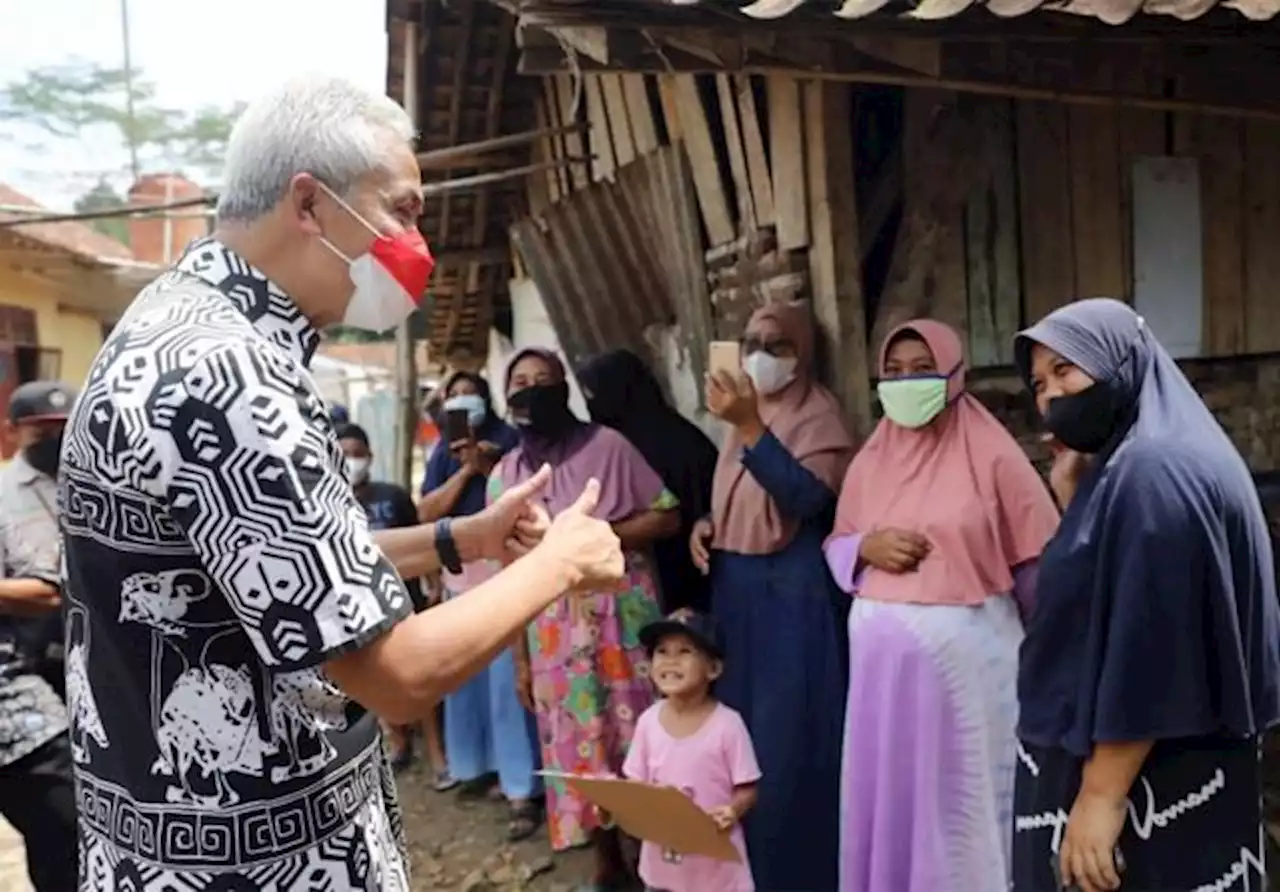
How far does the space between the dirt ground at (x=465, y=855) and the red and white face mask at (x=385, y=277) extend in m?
3.43

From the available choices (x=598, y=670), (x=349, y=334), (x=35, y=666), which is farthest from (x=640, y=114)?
(x=349, y=334)

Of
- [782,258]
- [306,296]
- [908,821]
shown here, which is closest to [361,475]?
[782,258]

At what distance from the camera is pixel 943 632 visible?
10.2 ft

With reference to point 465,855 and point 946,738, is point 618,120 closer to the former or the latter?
point 465,855

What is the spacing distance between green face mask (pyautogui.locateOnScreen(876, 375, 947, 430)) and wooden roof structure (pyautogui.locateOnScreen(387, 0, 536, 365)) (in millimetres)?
2649

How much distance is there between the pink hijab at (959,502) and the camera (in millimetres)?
3104

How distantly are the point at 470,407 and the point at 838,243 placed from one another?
217 centimetres

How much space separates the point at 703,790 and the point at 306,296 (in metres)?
2.38

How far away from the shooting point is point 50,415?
136 inches

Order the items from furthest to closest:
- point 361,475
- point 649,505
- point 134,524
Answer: point 361,475 → point 649,505 → point 134,524

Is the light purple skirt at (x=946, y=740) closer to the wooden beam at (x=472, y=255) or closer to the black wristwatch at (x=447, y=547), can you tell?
the black wristwatch at (x=447, y=547)

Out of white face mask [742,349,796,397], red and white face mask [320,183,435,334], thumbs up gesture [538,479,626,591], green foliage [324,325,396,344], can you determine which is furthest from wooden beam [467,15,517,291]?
thumbs up gesture [538,479,626,591]

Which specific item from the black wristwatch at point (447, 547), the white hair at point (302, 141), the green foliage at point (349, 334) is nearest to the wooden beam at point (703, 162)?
the green foliage at point (349, 334)

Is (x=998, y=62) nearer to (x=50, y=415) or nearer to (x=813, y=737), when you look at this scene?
(x=813, y=737)
